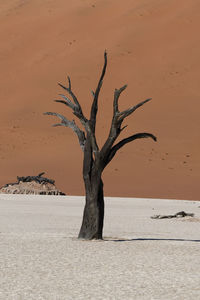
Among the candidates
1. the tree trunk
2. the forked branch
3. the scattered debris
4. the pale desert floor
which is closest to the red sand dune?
the scattered debris

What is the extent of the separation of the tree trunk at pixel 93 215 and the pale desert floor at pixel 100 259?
1.01 ft

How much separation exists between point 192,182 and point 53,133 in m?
10.2

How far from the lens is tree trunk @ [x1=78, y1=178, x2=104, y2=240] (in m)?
14.4

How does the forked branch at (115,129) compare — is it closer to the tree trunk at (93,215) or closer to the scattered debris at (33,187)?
the tree trunk at (93,215)

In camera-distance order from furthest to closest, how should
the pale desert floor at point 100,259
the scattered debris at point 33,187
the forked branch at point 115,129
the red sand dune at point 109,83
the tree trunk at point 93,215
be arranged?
the red sand dune at point 109,83 < the scattered debris at point 33,187 < the tree trunk at point 93,215 < the forked branch at point 115,129 < the pale desert floor at point 100,259

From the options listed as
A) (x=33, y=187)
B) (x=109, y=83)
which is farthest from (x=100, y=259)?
(x=109, y=83)

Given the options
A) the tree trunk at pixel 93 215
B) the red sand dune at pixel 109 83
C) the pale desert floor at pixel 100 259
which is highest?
the red sand dune at pixel 109 83

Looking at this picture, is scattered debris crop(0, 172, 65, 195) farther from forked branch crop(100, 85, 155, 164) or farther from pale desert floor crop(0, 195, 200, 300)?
forked branch crop(100, 85, 155, 164)

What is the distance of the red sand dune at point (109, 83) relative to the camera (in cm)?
3828

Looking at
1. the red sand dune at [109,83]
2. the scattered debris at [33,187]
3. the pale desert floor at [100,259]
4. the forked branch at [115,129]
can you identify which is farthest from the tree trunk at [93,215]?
the red sand dune at [109,83]

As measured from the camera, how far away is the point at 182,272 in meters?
9.81

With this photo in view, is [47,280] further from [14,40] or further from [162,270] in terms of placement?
[14,40]

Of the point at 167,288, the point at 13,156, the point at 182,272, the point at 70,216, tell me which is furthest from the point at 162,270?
the point at 13,156

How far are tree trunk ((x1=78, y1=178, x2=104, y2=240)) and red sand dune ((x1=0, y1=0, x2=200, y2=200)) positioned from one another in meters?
19.5
